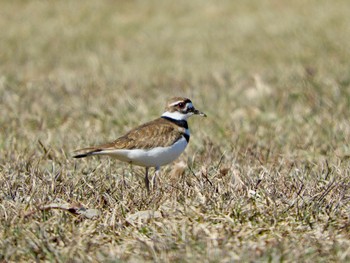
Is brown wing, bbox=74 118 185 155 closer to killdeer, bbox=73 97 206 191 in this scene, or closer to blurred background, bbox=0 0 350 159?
killdeer, bbox=73 97 206 191

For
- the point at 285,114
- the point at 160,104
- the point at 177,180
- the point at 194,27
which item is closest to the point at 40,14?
the point at 194,27

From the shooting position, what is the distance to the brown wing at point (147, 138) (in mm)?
6094

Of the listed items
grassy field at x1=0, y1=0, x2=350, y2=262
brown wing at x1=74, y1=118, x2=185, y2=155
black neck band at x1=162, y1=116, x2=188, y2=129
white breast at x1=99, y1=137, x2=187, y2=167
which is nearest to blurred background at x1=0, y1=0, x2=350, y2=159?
grassy field at x1=0, y1=0, x2=350, y2=262

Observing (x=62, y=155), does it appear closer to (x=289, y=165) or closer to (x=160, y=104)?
(x=289, y=165)

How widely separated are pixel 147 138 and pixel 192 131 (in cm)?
238

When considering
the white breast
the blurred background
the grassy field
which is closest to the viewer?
the grassy field

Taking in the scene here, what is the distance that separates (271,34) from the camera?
1627 cm

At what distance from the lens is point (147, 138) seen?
6156mm

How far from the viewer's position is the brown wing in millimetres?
6094

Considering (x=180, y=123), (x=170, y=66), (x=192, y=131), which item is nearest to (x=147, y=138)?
(x=180, y=123)

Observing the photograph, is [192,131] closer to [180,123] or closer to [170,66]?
[180,123]

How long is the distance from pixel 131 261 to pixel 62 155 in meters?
2.95

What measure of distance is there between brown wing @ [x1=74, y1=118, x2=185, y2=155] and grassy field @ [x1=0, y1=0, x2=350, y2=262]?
27cm

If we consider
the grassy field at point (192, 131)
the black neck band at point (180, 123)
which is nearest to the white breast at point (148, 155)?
the grassy field at point (192, 131)
